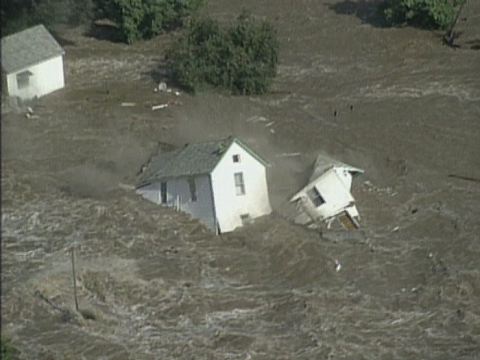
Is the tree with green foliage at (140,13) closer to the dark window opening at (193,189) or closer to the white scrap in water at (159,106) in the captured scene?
the white scrap in water at (159,106)

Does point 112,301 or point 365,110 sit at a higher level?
point 365,110

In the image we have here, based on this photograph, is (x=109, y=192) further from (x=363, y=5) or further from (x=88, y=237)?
(x=363, y=5)

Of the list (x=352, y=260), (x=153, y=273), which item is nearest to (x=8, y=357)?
(x=153, y=273)

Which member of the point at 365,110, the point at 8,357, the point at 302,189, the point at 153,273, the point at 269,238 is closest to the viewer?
the point at 8,357

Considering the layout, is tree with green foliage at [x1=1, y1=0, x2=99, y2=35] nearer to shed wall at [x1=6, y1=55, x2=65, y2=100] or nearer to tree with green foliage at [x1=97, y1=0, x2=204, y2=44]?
shed wall at [x1=6, y1=55, x2=65, y2=100]

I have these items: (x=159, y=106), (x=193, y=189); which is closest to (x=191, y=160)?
(x=193, y=189)

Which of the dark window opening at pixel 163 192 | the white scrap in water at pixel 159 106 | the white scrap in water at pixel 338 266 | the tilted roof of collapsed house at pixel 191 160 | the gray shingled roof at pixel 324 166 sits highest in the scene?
the white scrap in water at pixel 159 106

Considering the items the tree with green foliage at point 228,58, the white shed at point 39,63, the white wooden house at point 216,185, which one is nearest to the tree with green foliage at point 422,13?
the tree with green foliage at point 228,58
